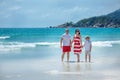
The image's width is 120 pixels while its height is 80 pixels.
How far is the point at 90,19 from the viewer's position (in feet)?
512

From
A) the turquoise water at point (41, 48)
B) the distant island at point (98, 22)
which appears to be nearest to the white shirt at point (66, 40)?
the turquoise water at point (41, 48)

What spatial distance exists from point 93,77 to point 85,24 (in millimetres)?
143925

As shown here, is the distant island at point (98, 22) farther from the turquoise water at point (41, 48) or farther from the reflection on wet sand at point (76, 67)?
the reflection on wet sand at point (76, 67)

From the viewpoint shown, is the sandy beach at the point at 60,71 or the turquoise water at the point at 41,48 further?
the turquoise water at the point at 41,48

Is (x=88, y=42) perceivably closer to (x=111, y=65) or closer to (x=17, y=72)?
(x=111, y=65)

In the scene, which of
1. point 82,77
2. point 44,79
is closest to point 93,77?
point 82,77

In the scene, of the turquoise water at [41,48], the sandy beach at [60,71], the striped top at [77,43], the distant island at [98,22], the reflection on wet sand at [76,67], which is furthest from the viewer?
the distant island at [98,22]

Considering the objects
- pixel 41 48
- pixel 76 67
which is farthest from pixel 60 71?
pixel 41 48

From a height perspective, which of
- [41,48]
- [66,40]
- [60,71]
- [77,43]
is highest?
[66,40]

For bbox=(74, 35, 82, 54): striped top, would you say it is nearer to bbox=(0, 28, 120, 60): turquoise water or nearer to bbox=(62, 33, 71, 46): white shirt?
bbox=(62, 33, 71, 46): white shirt

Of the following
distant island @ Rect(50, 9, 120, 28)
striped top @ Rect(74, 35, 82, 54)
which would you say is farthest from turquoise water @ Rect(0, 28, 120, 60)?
distant island @ Rect(50, 9, 120, 28)

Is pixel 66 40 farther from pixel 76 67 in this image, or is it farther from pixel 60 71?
pixel 60 71

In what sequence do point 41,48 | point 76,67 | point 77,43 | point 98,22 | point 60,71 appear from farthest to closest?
point 98,22
point 41,48
point 77,43
point 76,67
point 60,71

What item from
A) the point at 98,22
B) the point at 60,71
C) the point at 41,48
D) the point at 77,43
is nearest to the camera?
the point at 60,71
